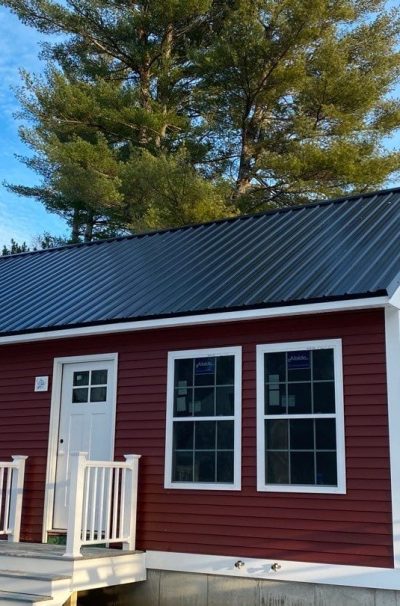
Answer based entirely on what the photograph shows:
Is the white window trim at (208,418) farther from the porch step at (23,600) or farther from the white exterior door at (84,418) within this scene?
the porch step at (23,600)

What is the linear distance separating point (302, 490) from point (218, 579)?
4.03ft

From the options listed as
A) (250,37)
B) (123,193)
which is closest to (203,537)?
(123,193)

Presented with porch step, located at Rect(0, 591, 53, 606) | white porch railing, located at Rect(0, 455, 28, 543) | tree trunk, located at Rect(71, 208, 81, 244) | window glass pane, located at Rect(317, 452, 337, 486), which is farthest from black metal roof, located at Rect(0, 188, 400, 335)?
tree trunk, located at Rect(71, 208, 81, 244)

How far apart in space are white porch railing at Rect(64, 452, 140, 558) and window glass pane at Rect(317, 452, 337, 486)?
200 cm

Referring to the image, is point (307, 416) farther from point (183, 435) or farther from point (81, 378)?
point (81, 378)

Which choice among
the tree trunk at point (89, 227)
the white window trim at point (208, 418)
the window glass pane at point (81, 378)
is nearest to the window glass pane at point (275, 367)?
the white window trim at point (208, 418)

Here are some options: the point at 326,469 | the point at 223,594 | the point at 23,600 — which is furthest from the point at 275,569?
the point at 23,600

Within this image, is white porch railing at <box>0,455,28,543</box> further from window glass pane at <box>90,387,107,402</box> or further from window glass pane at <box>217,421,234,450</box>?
window glass pane at <box>217,421,234,450</box>

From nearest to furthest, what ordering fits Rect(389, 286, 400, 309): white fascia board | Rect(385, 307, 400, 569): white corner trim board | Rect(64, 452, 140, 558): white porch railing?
Rect(385, 307, 400, 569): white corner trim board
Rect(389, 286, 400, 309): white fascia board
Rect(64, 452, 140, 558): white porch railing

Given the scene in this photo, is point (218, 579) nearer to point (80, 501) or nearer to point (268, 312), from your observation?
point (80, 501)

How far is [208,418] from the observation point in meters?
7.21

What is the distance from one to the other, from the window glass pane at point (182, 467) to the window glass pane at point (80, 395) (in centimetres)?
147

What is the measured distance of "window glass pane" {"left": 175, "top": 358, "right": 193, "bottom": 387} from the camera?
744 cm

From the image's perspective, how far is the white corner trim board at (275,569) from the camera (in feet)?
19.6
